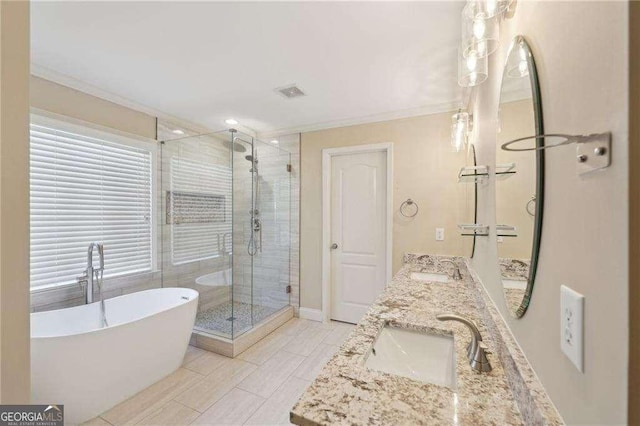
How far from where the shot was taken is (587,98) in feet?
1.62

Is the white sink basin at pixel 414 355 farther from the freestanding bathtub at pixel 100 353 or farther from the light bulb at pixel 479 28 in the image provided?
the freestanding bathtub at pixel 100 353

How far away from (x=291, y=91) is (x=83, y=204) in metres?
2.09

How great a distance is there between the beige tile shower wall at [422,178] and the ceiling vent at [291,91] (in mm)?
884

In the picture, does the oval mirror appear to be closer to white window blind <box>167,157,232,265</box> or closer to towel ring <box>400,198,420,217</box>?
towel ring <box>400,198,420,217</box>

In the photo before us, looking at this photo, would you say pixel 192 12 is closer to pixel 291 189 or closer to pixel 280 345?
pixel 291 189

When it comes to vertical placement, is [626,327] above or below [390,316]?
above

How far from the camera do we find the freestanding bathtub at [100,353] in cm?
166

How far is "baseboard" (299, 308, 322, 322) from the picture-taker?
3410 mm

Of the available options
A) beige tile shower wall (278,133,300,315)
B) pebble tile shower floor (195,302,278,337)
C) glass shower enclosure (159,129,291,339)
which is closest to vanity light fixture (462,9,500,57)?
glass shower enclosure (159,129,291,339)

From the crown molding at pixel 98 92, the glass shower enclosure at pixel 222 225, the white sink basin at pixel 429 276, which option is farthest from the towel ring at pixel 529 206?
the crown molding at pixel 98 92

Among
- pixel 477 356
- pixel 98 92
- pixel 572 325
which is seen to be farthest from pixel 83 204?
pixel 572 325

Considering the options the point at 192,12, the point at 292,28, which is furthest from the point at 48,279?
the point at 292,28

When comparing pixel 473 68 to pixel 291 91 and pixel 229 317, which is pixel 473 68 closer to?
pixel 291 91

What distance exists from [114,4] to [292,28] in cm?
97
